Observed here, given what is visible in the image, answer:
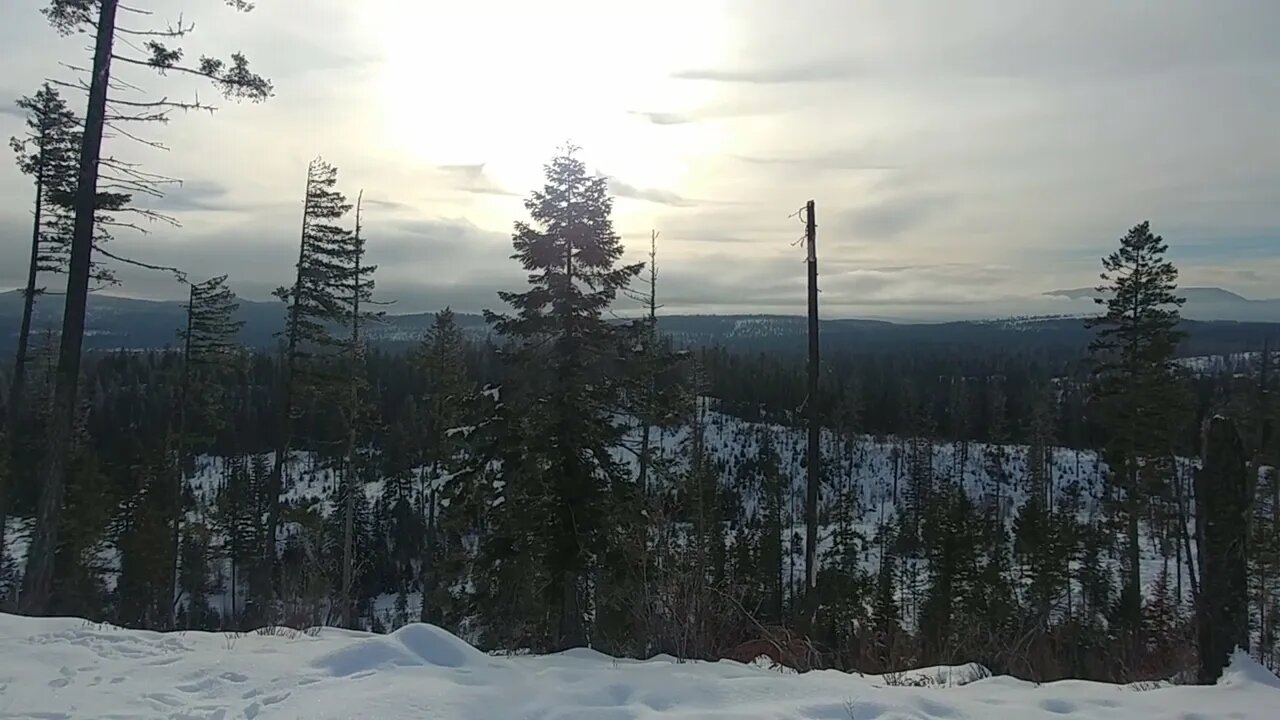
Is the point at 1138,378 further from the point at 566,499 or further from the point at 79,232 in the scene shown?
the point at 79,232

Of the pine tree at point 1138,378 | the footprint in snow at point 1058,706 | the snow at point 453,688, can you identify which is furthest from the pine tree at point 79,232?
the pine tree at point 1138,378

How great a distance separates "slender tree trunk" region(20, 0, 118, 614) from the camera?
29.9 feet

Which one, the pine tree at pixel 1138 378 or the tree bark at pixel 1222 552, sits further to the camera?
the pine tree at pixel 1138 378

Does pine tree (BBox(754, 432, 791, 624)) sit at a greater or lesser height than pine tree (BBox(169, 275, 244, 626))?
lesser

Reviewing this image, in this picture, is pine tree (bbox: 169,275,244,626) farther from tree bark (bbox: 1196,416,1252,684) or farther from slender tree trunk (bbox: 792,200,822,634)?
tree bark (bbox: 1196,416,1252,684)

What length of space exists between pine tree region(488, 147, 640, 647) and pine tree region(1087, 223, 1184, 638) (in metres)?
14.5

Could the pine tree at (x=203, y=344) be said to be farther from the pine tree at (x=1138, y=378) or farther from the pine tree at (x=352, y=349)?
the pine tree at (x=1138, y=378)

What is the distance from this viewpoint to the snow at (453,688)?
4191 mm

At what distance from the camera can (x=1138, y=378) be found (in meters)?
19.8

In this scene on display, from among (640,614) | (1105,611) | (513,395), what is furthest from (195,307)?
(1105,611)

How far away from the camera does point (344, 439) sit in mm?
18953

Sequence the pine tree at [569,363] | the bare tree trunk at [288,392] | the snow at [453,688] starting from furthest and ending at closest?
the bare tree trunk at [288,392] < the pine tree at [569,363] < the snow at [453,688]

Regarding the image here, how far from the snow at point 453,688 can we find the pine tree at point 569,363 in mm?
7311

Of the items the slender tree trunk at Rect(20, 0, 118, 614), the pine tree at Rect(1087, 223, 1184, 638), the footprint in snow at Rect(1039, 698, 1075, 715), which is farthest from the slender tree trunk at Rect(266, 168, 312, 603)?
the pine tree at Rect(1087, 223, 1184, 638)
